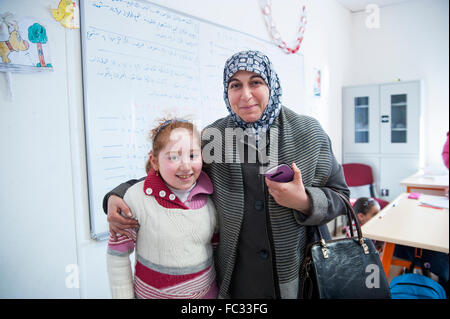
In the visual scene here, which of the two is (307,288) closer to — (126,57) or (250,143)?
(250,143)

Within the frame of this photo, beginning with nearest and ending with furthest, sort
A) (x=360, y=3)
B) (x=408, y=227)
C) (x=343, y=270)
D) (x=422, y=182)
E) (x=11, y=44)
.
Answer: (x=11, y=44)
(x=343, y=270)
(x=360, y=3)
(x=422, y=182)
(x=408, y=227)

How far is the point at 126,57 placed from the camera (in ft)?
1.74

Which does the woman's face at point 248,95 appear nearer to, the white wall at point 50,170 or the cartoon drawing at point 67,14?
the white wall at point 50,170

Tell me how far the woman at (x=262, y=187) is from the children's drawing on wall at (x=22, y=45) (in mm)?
261

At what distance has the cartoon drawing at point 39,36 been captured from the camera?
43 cm

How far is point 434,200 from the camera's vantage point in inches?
62.3

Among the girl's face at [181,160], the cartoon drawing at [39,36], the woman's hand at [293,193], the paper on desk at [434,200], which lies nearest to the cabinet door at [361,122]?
the woman's hand at [293,193]

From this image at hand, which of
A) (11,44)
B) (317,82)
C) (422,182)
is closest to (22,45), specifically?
(11,44)

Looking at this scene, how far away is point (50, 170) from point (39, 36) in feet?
0.76

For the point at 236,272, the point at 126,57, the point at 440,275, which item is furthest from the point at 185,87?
the point at 440,275

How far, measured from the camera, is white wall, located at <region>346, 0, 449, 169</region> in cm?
65

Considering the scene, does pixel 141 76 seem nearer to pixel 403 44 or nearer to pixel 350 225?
pixel 350 225
